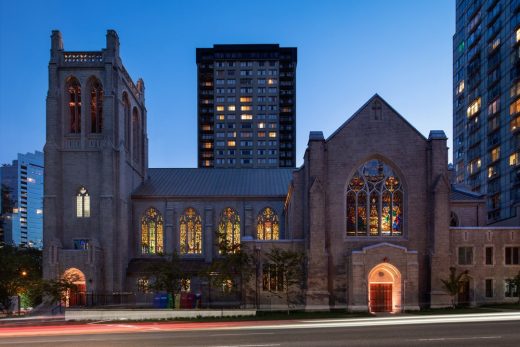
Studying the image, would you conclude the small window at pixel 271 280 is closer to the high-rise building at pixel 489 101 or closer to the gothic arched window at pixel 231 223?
the gothic arched window at pixel 231 223

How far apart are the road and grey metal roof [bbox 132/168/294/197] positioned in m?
31.9

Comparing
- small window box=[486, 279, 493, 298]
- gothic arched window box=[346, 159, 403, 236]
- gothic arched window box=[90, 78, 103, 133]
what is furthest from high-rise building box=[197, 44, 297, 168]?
small window box=[486, 279, 493, 298]

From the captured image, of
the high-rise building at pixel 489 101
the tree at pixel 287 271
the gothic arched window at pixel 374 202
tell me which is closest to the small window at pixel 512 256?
the gothic arched window at pixel 374 202

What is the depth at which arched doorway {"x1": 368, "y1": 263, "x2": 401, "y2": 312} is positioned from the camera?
40.2m

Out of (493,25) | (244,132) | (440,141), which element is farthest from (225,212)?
(244,132)

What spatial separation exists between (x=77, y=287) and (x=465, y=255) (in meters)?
33.5

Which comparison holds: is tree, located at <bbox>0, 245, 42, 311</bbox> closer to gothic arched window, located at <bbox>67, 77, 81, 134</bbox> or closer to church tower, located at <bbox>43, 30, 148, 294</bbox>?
church tower, located at <bbox>43, 30, 148, 294</bbox>

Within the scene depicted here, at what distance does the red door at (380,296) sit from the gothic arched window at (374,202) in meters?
4.25

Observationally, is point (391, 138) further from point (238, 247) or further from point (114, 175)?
point (114, 175)

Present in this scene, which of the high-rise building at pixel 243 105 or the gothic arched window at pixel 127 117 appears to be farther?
the high-rise building at pixel 243 105

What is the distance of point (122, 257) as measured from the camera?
51000mm

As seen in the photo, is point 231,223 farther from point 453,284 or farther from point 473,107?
point 473,107

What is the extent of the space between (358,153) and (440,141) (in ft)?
21.7

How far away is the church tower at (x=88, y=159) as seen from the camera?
5009 centimetres
